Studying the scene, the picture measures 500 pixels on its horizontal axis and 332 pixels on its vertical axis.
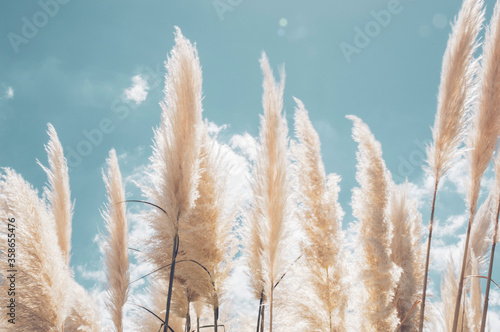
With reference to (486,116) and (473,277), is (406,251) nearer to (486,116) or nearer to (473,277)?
(473,277)

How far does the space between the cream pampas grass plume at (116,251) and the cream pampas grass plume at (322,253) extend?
1.32 meters

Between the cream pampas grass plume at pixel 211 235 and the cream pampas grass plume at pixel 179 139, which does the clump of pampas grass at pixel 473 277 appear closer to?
the cream pampas grass plume at pixel 211 235

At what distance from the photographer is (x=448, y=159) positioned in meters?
2.34

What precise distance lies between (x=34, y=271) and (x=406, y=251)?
2.73m

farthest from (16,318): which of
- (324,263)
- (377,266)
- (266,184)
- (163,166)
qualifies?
(377,266)

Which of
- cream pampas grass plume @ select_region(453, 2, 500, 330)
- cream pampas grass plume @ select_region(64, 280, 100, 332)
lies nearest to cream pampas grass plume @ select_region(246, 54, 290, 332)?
cream pampas grass plume @ select_region(453, 2, 500, 330)

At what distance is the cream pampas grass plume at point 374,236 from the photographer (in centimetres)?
273

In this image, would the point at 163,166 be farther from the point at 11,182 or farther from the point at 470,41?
the point at 470,41

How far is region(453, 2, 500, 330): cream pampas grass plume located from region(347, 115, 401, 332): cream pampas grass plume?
0.65 metres

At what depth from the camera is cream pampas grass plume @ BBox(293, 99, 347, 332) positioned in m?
2.64

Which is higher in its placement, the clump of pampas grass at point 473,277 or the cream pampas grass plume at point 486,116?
the cream pampas grass plume at point 486,116

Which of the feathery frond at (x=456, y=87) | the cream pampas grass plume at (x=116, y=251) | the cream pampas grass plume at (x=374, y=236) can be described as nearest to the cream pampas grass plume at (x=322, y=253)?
the cream pampas grass plume at (x=374, y=236)

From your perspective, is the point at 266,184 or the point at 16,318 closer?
the point at 266,184

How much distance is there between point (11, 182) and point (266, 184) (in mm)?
1734
